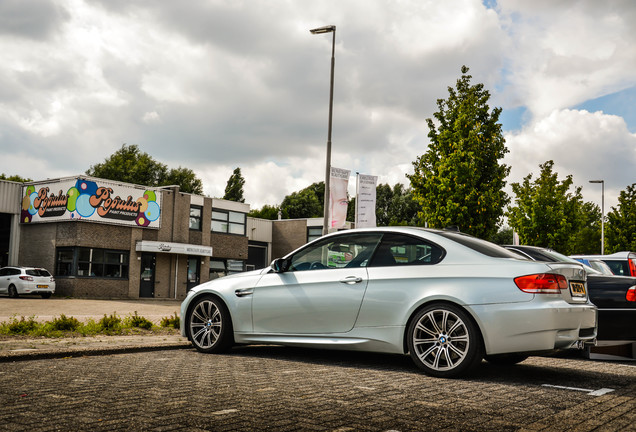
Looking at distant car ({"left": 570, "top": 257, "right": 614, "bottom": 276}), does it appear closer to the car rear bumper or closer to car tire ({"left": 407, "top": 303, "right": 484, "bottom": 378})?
the car rear bumper

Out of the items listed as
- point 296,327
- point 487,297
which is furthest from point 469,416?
point 296,327

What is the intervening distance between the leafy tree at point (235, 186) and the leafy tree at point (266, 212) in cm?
290

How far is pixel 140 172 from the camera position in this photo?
67062 mm

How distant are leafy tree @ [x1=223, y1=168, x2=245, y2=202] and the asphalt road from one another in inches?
2768

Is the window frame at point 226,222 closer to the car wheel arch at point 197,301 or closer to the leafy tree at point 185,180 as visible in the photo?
the leafy tree at point 185,180

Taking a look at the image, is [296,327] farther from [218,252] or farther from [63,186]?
[218,252]

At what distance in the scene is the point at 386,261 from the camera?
6676mm

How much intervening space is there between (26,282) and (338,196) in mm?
17811

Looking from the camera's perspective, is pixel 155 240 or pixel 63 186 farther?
pixel 155 240

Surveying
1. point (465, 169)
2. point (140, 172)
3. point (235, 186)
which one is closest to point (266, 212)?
point (235, 186)

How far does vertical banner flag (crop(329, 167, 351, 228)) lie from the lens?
755 inches

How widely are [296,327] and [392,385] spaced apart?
186 cm

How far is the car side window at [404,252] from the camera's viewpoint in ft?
21.1

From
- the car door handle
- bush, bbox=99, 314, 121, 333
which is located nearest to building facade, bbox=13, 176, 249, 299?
bush, bbox=99, 314, 121, 333
